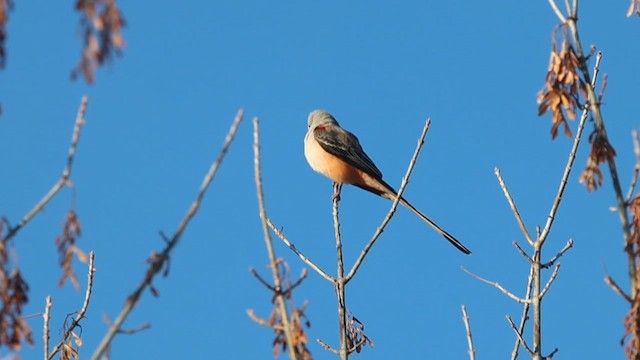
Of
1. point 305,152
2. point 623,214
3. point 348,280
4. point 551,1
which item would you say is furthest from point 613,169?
point 305,152

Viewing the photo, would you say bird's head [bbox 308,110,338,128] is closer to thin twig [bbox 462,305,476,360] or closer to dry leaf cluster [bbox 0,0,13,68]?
thin twig [bbox 462,305,476,360]

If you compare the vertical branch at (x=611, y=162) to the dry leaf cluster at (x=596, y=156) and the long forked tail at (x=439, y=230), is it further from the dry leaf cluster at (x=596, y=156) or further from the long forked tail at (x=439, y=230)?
the long forked tail at (x=439, y=230)

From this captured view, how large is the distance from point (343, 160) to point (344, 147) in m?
0.21

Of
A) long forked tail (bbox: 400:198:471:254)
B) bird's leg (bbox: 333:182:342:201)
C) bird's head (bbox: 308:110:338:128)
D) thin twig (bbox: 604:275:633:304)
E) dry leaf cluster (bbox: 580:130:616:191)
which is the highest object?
bird's head (bbox: 308:110:338:128)

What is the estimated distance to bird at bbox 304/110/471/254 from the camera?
8641 millimetres

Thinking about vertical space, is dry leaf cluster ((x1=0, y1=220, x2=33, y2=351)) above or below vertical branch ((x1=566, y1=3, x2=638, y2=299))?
below

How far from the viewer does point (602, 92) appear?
3742mm

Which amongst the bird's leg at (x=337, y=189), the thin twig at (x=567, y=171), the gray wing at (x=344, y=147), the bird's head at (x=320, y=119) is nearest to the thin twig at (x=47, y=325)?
the thin twig at (x=567, y=171)

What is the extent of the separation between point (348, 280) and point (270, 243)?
6.01 feet

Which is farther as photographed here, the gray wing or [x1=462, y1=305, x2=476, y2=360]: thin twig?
the gray wing

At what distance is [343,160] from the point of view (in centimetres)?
877

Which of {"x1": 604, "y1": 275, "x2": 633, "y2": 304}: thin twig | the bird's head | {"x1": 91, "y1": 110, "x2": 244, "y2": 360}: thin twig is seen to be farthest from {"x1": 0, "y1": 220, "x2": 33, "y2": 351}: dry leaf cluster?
the bird's head

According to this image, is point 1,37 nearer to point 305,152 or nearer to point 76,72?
point 76,72

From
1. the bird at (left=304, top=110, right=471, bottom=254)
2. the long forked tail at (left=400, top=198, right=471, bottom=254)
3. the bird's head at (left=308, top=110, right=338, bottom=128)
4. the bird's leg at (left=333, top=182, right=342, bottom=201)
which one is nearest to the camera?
the long forked tail at (left=400, top=198, right=471, bottom=254)
